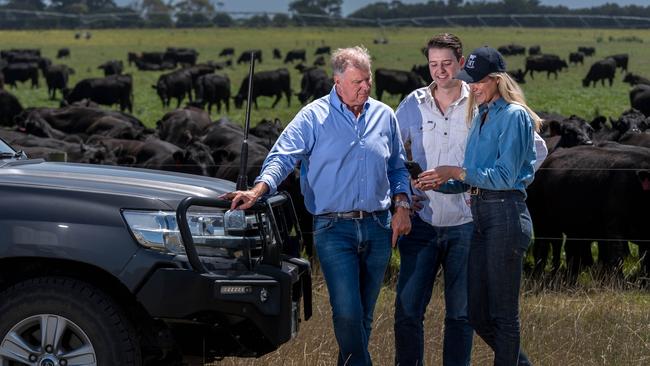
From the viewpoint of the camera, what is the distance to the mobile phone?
21.5 ft

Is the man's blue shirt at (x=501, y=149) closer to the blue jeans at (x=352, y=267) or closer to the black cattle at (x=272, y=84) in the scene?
the blue jeans at (x=352, y=267)

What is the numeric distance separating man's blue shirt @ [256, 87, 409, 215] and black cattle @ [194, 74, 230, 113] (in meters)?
46.8

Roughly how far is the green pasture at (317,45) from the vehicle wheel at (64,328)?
35607mm

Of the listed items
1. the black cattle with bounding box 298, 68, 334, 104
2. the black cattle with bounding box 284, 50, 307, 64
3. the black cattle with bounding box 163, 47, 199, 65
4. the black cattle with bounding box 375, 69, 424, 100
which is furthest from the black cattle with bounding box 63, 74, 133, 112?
the black cattle with bounding box 284, 50, 307, 64

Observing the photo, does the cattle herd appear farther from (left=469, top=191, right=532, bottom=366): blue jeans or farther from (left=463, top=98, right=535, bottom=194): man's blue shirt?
(left=469, top=191, right=532, bottom=366): blue jeans

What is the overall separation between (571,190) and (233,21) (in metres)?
119

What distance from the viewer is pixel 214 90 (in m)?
54.0

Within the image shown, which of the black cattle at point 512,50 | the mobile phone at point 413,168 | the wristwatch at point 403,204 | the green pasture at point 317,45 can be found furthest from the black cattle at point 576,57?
the wristwatch at point 403,204

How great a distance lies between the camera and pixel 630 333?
8.07 m

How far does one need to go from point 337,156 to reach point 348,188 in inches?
7.0

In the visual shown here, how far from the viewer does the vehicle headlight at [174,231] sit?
5594 millimetres

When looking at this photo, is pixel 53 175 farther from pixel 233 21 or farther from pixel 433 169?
pixel 233 21

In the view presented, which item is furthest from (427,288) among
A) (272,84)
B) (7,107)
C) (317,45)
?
(317,45)

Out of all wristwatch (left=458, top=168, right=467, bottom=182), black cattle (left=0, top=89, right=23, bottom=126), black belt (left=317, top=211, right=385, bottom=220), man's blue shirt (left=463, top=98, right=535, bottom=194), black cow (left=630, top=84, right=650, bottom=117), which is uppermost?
man's blue shirt (left=463, top=98, right=535, bottom=194)
